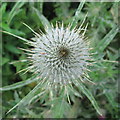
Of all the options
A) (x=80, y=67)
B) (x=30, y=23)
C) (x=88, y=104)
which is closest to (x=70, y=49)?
(x=80, y=67)

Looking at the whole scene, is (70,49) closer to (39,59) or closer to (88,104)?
(39,59)

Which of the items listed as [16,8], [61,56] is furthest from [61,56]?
[16,8]

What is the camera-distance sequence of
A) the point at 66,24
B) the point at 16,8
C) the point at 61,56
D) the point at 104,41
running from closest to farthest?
the point at 61,56
the point at 104,41
the point at 16,8
the point at 66,24

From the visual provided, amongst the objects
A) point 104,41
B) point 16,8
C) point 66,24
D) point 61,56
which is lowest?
point 61,56

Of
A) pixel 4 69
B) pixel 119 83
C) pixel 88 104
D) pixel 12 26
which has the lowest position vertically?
pixel 88 104

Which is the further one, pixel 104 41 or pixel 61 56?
pixel 104 41

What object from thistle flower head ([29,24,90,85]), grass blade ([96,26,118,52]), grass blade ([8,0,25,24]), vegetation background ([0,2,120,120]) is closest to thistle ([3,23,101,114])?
thistle flower head ([29,24,90,85])

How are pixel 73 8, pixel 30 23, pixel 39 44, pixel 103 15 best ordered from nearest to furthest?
pixel 39 44, pixel 103 15, pixel 30 23, pixel 73 8

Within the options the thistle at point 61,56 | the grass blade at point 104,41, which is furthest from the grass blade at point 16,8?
the grass blade at point 104,41

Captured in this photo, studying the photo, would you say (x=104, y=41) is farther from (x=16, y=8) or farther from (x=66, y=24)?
(x=16, y=8)

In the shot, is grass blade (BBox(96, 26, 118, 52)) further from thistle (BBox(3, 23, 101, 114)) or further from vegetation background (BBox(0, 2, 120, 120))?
thistle (BBox(3, 23, 101, 114))
